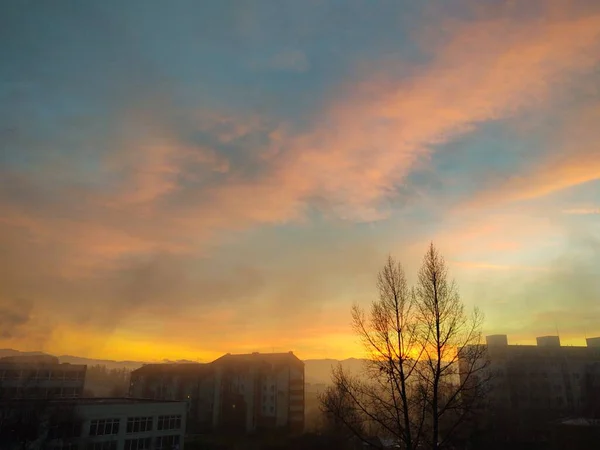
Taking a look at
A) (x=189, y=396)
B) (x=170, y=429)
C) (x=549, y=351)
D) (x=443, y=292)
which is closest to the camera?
(x=443, y=292)

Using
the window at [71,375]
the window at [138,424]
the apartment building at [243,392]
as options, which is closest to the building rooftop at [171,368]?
the apartment building at [243,392]

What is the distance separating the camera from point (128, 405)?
39.7 m

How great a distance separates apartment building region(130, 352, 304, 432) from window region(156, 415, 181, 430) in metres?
16.1

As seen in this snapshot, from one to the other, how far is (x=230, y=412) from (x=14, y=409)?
3676cm

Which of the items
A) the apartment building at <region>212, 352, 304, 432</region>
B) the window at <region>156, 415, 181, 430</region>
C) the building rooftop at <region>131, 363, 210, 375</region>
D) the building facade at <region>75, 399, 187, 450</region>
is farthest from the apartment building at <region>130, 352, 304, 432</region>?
the building facade at <region>75, 399, 187, 450</region>

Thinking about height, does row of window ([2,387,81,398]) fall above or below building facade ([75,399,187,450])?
above

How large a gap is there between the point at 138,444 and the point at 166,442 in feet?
10.9

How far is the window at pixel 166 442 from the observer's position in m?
41.7

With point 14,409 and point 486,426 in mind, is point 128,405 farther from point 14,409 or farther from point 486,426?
point 486,426

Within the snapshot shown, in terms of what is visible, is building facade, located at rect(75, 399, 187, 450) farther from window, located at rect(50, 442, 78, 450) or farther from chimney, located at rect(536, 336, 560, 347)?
chimney, located at rect(536, 336, 560, 347)

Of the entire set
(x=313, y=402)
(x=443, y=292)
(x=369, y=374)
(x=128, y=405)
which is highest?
(x=443, y=292)

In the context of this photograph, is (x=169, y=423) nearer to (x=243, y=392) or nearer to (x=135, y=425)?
(x=135, y=425)

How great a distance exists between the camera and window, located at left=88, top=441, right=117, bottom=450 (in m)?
36.1

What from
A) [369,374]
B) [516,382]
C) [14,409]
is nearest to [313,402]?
[516,382]
